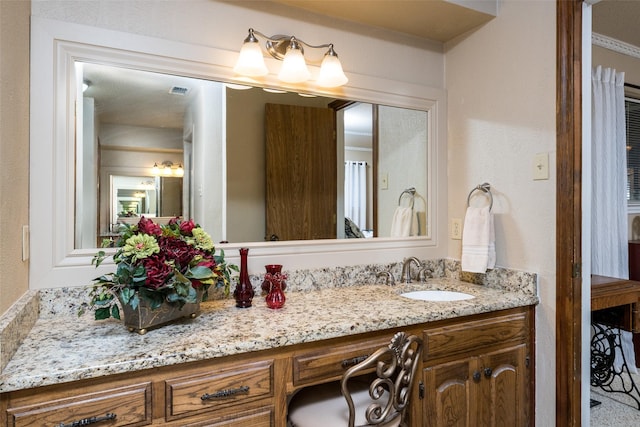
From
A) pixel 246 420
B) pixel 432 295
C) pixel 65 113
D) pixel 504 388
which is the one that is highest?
pixel 65 113

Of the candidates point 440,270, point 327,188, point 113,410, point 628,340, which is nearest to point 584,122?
point 440,270

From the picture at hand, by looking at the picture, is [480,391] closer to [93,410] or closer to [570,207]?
[570,207]

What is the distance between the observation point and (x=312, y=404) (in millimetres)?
1301

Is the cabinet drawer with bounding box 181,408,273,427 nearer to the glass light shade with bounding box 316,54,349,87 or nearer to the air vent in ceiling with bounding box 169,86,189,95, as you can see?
the air vent in ceiling with bounding box 169,86,189,95

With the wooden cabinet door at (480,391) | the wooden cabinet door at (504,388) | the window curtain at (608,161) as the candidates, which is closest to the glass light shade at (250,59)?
the wooden cabinet door at (480,391)

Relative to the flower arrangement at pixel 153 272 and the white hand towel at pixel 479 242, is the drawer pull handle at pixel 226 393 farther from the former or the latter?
the white hand towel at pixel 479 242

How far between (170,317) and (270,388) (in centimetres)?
40

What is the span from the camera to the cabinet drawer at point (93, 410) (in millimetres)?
900

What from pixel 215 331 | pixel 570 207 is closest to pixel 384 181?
pixel 570 207

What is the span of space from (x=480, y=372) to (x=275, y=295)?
2.97 ft

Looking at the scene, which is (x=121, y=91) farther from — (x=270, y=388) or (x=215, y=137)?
(x=270, y=388)

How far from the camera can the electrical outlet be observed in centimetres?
208

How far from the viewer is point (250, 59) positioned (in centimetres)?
158

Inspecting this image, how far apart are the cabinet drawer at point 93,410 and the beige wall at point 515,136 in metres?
1.61
